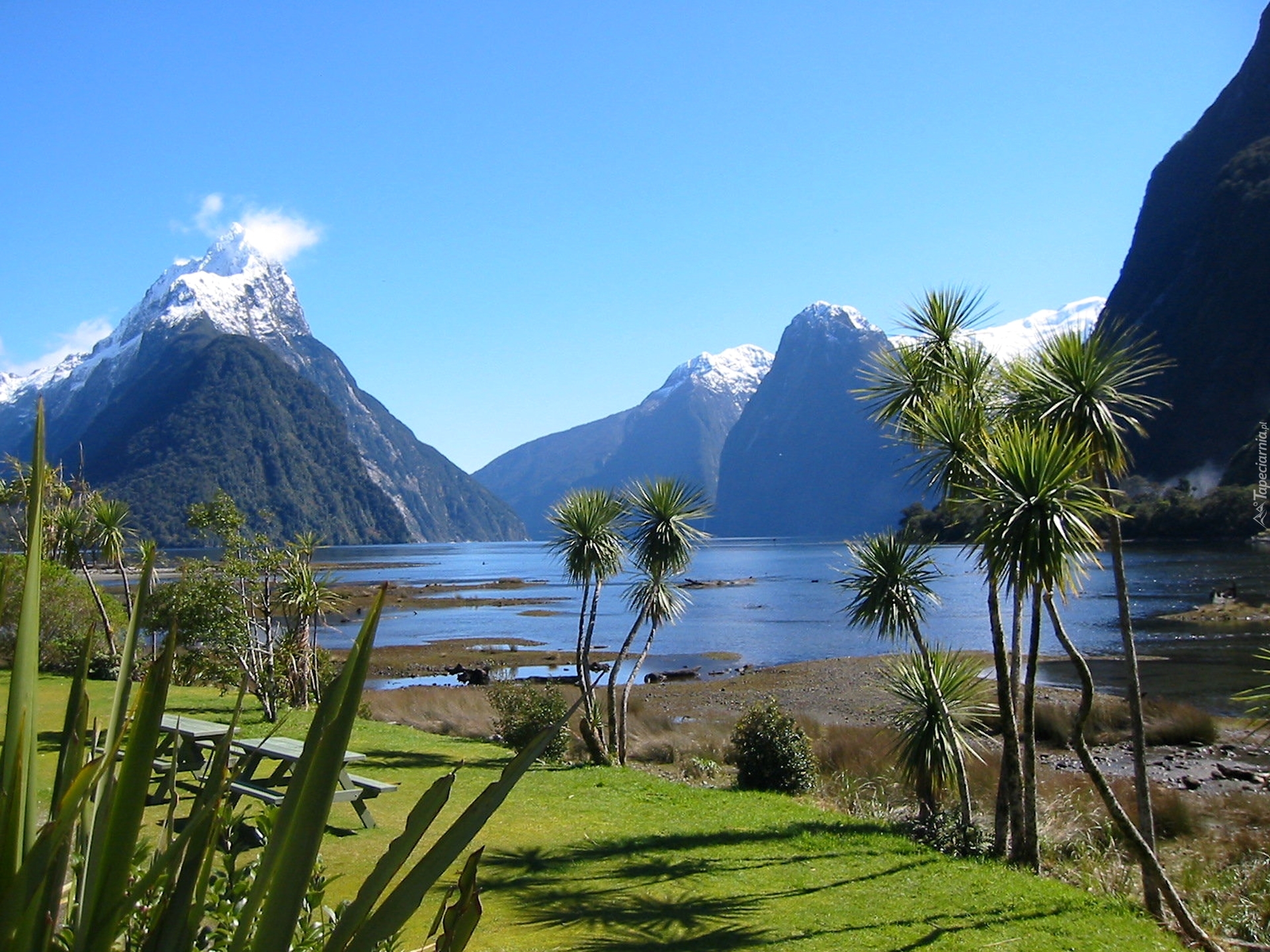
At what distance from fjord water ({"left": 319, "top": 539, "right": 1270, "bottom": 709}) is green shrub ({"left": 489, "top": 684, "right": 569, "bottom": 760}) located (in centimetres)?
327

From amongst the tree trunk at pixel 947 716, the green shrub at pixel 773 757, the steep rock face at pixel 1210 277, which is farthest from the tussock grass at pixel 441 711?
the steep rock face at pixel 1210 277

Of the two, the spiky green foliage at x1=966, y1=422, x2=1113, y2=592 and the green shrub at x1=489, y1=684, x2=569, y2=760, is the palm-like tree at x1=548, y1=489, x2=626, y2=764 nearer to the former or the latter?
the green shrub at x1=489, y1=684, x2=569, y2=760

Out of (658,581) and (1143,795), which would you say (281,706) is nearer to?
(658,581)

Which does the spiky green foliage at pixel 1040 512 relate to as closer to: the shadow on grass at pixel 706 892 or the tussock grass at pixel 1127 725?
the shadow on grass at pixel 706 892

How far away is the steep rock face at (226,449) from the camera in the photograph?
155 m

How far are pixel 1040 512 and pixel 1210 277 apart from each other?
10924 centimetres

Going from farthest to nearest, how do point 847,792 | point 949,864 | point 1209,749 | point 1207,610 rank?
point 1207,610 < point 1209,749 < point 847,792 < point 949,864

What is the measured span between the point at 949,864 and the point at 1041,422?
14.0 ft

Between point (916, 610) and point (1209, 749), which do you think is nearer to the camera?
point (916, 610)

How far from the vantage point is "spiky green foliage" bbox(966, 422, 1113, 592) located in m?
7.87

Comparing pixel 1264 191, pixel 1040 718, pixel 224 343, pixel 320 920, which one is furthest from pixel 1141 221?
pixel 224 343

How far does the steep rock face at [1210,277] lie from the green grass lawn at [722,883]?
74.5 m

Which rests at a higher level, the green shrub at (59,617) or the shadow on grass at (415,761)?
the green shrub at (59,617)

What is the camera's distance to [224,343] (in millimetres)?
195500
